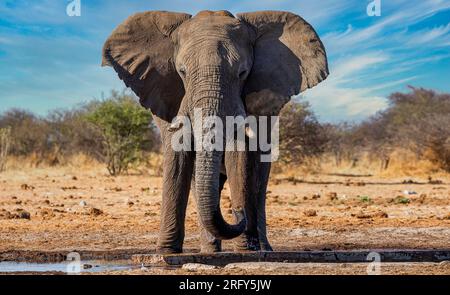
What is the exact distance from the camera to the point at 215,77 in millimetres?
6895

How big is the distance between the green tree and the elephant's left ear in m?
18.6

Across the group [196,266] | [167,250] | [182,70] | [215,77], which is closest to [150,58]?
[182,70]

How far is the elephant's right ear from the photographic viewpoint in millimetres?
7805

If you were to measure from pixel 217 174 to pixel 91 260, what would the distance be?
2105 millimetres

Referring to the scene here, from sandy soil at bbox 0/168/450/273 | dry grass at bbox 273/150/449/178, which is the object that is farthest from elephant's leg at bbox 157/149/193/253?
dry grass at bbox 273/150/449/178

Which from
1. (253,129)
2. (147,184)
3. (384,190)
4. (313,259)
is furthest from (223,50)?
(147,184)

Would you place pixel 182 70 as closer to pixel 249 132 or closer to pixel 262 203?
pixel 249 132

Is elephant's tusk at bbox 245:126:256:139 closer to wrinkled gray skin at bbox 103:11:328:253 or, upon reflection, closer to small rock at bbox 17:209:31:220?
wrinkled gray skin at bbox 103:11:328:253

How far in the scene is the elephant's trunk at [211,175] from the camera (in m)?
6.59

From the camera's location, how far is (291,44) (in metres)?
8.03

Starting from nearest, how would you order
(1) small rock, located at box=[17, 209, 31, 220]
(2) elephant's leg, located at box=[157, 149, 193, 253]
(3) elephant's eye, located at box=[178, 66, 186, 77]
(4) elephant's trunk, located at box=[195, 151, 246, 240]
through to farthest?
(4) elephant's trunk, located at box=[195, 151, 246, 240]
(3) elephant's eye, located at box=[178, 66, 186, 77]
(2) elephant's leg, located at box=[157, 149, 193, 253]
(1) small rock, located at box=[17, 209, 31, 220]

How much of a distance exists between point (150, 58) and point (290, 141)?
49.5 ft

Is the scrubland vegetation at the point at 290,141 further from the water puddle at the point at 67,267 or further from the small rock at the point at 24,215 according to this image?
the water puddle at the point at 67,267
